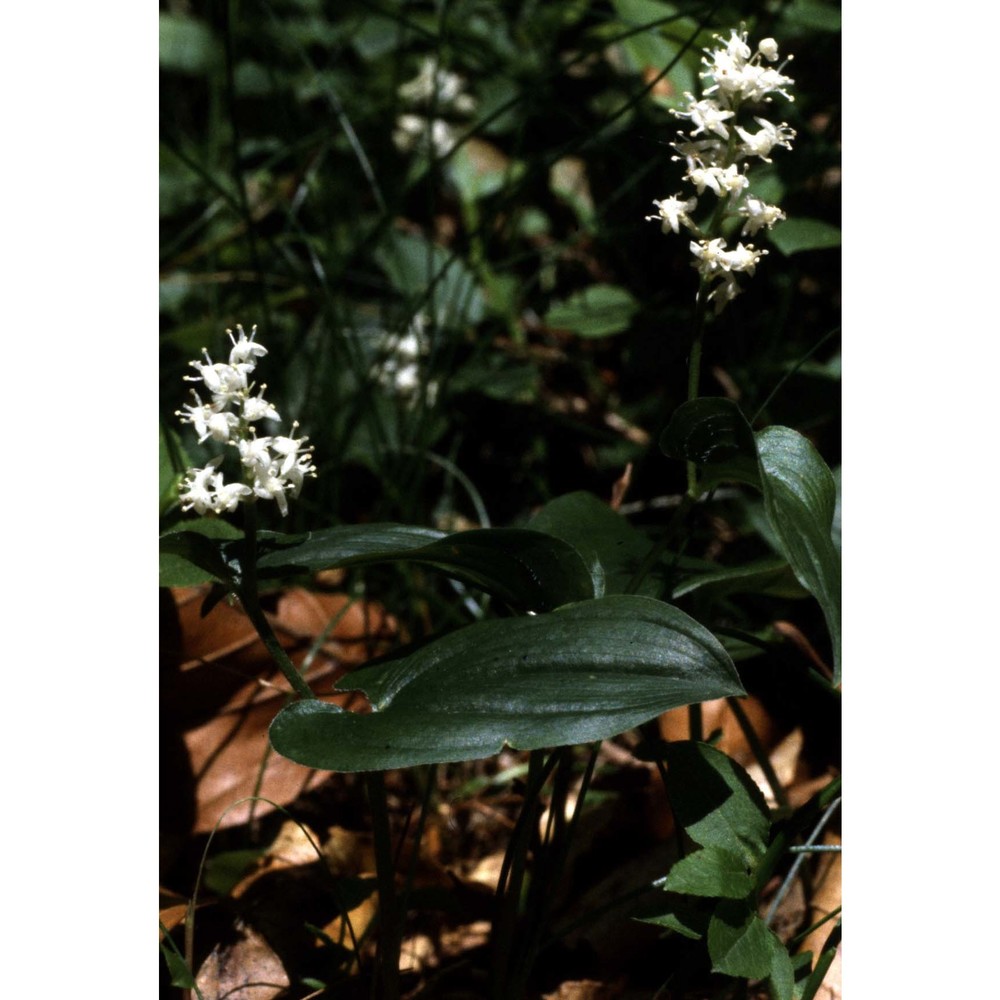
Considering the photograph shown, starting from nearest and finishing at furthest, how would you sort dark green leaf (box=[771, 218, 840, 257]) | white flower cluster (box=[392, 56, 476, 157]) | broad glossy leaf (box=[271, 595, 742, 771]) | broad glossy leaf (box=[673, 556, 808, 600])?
broad glossy leaf (box=[271, 595, 742, 771]) < broad glossy leaf (box=[673, 556, 808, 600]) < dark green leaf (box=[771, 218, 840, 257]) < white flower cluster (box=[392, 56, 476, 157])

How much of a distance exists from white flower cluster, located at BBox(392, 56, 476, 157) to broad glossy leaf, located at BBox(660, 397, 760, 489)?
170 centimetres

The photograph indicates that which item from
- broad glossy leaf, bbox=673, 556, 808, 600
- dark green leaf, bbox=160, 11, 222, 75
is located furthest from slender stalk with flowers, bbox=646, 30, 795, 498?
dark green leaf, bbox=160, 11, 222, 75

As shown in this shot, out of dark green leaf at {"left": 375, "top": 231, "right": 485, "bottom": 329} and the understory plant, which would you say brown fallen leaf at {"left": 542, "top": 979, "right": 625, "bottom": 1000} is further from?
dark green leaf at {"left": 375, "top": 231, "right": 485, "bottom": 329}

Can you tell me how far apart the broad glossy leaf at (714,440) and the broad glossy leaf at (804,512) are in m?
0.02

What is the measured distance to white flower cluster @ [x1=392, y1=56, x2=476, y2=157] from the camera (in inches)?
95.1

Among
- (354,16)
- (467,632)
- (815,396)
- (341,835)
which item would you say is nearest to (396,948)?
(467,632)

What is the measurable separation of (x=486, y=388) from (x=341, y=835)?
36.0 inches

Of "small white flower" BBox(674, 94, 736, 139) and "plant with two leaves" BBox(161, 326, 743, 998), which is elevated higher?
"small white flower" BBox(674, 94, 736, 139)

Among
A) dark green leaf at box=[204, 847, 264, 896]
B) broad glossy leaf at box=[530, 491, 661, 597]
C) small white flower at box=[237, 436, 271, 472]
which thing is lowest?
dark green leaf at box=[204, 847, 264, 896]

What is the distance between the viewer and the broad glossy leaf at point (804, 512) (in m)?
0.76

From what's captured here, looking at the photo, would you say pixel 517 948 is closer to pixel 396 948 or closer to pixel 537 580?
pixel 396 948

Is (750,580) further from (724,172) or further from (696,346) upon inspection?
(724,172)

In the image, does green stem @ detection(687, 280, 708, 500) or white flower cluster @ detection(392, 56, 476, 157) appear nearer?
green stem @ detection(687, 280, 708, 500)

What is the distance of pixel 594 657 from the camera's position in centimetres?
81
